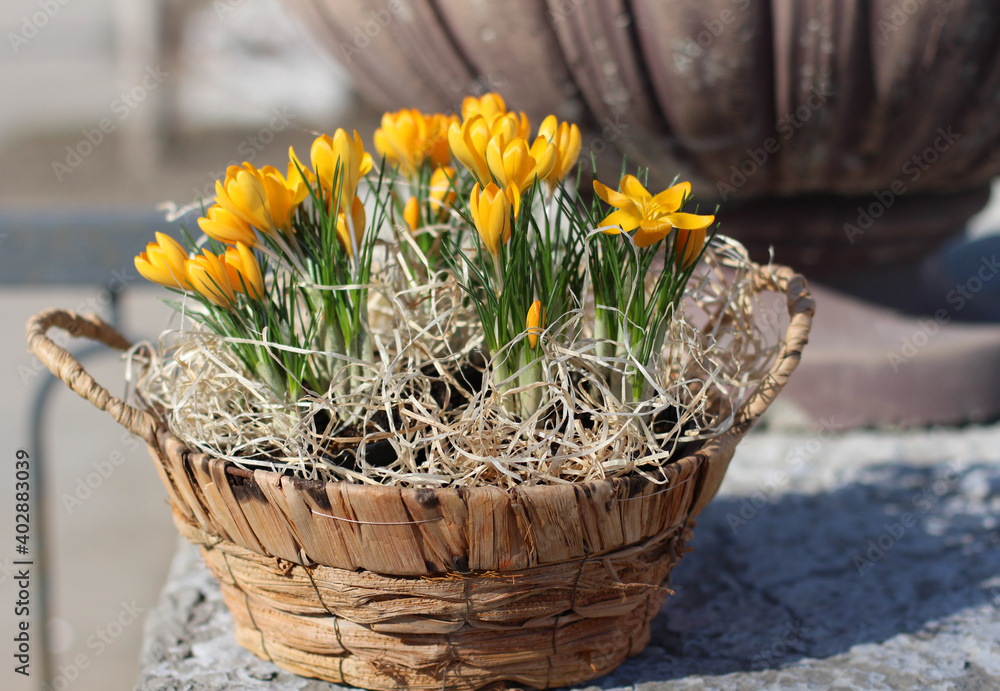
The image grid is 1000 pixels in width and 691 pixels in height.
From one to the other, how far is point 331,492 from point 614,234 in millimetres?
283

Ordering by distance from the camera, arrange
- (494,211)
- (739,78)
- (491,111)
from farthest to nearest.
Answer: (739,78) < (491,111) < (494,211)

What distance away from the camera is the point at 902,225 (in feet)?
4.04

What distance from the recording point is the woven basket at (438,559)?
56 cm

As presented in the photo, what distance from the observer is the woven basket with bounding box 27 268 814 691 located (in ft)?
1.82

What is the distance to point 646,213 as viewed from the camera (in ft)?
1.89

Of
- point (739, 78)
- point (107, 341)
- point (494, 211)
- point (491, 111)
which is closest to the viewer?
point (494, 211)

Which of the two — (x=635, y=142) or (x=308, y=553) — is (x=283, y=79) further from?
(x=308, y=553)

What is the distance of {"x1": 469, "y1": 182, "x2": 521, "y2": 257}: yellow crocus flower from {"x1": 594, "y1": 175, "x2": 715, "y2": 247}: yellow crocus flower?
60mm

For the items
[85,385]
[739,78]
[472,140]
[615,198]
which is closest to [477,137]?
[472,140]

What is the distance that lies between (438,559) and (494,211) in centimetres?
24

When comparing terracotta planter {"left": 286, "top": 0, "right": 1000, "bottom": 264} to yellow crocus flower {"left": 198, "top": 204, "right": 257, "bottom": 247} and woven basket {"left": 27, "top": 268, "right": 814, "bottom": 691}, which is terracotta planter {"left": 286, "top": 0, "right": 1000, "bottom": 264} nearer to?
woven basket {"left": 27, "top": 268, "right": 814, "bottom": 691}

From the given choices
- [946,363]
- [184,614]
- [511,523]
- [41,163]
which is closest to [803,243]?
[946,363]

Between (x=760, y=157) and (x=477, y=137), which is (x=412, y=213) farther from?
(x=760, y=157)

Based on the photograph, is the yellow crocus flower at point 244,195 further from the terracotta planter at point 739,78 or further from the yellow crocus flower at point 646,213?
the terracotta planter at point 739,78
